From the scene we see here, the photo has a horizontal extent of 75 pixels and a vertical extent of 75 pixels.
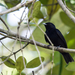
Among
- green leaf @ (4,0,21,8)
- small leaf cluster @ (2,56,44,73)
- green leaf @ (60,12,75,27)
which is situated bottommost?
small leaf cluster @ (2,56,44,73)

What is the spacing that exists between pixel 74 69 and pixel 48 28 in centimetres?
170

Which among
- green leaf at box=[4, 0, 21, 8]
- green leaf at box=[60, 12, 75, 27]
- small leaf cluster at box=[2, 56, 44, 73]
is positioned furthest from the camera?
green leaf at box=[4, 0, 21, 8]

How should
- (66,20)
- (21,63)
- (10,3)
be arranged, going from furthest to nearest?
(10,3), (66,20), (21,63)

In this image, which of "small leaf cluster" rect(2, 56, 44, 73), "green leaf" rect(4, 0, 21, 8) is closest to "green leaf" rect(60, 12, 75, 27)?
"green leaf" rect(4, 0, 21, 8)

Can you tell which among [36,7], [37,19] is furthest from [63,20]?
[36,7]

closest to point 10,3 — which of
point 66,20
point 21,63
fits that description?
point 66,20

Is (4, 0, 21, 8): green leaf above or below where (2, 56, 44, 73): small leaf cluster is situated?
above

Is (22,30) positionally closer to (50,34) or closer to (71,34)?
(50,34)

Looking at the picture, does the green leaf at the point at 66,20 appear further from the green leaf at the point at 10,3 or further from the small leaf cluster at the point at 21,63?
the small leaf cluster at the point at 21,63

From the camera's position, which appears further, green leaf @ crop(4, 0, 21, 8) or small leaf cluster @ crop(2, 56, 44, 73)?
green leaf @ crop(4, 0, 21, 8)

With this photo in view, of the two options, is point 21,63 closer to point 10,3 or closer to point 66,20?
point 66,20

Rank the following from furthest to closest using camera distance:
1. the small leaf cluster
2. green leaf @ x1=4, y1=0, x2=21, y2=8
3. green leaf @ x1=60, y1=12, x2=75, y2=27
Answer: green leaf @ x1=4, y1=0, x2=21, y2=8 < green leaf @ x1=60, y1=12, x2=75, y2=27 < the small leaf cluster

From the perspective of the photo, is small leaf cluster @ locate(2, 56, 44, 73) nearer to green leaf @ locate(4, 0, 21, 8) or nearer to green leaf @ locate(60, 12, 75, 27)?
green leaf @ locate(60, 12, 75, 27)

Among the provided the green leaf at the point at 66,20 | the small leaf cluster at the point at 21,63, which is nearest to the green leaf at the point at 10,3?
the green leaf at the point at 66,20
